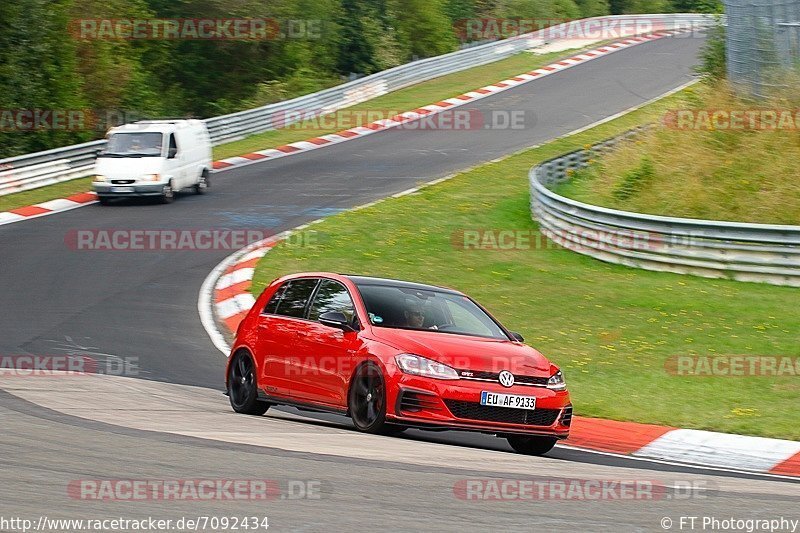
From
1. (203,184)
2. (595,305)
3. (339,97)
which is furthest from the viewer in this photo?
(339,97)

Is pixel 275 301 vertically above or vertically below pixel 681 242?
above

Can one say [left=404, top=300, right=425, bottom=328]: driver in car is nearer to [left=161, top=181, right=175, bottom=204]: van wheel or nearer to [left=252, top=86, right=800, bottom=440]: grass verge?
[left=252, top=86, right=800, bottom=440]: grass verge

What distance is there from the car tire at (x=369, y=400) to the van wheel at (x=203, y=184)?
738 inches

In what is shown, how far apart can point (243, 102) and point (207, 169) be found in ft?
42.7

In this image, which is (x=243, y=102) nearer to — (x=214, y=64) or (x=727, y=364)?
(x=214, y=64)

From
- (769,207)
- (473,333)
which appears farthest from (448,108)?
(473,333)

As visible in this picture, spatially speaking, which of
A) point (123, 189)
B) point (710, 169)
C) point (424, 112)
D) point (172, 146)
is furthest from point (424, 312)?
point (424, 112)

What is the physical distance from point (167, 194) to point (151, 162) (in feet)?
2.52

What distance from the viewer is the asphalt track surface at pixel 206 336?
6.60m

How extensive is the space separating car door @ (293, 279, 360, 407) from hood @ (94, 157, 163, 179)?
16.1 m

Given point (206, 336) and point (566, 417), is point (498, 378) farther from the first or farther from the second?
point (206, 336)

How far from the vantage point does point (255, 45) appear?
1750 inches

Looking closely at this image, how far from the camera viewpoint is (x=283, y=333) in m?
11.2

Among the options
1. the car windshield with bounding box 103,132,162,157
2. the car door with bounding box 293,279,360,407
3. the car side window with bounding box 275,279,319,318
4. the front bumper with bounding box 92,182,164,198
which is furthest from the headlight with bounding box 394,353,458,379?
the car windshield with bounding box 103,132,162,157
